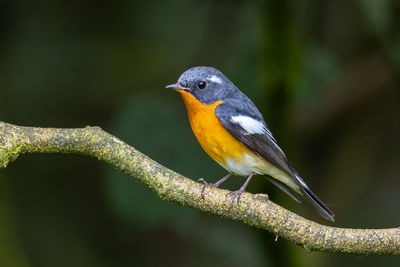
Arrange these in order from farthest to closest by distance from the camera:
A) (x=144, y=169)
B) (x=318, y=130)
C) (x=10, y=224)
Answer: (x=318, y=130) → (x=10, y=224) → (x=144, y=169)

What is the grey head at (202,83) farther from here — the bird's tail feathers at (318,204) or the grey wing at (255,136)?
the bird's tail feathers at (318,204)

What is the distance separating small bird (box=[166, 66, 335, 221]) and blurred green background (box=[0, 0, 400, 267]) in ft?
3.93

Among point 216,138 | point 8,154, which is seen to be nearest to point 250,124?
point 216,138

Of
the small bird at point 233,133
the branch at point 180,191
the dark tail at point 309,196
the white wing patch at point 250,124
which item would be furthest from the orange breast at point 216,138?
the branch at point 180,191

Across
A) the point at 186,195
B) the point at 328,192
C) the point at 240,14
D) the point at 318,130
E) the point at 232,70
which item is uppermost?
the point at 240,14

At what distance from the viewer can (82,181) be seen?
6055mm

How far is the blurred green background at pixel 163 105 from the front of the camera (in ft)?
18.2

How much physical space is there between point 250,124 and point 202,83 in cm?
48

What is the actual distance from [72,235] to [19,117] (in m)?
1.44

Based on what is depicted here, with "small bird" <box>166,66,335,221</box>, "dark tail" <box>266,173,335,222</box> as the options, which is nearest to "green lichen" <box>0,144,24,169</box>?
"small bird" <box>166,66,335,221</box>

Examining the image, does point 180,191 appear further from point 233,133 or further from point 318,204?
point 318,204

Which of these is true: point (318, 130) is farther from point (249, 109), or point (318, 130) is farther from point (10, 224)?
point (10, 224)

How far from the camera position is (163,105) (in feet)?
17.0

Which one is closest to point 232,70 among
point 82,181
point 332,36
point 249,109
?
point 249,109
